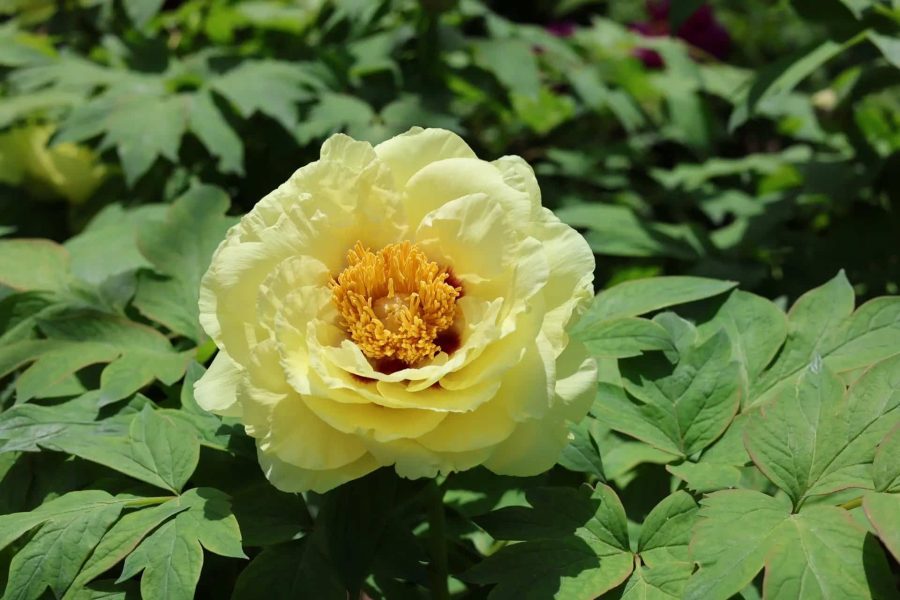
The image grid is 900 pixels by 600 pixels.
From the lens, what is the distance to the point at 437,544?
1007 millimetres

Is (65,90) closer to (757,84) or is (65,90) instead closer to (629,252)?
(629,252)

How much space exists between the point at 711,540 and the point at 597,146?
1.77m

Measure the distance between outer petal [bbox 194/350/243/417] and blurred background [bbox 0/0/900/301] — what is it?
22.1 inches

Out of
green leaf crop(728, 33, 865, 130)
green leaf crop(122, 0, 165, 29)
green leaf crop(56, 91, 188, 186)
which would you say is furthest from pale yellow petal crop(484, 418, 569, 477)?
green leaf crop(122, 0, 165, 29)

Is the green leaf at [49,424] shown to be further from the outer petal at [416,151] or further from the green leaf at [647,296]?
the green leaf at [647,296]

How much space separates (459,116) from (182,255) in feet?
3.42

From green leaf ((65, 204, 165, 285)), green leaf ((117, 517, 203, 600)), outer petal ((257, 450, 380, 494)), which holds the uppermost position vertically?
outer petal ((257, 450, 380, 494))

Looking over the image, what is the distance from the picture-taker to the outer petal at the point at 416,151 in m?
0.96

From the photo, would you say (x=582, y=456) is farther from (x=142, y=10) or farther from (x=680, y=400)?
(x=142, y=10)

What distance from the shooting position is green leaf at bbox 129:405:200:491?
95 centimetres

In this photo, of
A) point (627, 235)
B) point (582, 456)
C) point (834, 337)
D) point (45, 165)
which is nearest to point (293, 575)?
point (582, 456)

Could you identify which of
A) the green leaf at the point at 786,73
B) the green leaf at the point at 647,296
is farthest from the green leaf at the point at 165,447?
the green leaf at the point at 786,73

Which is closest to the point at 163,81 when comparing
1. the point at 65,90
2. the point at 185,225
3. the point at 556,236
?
the point at 65,90

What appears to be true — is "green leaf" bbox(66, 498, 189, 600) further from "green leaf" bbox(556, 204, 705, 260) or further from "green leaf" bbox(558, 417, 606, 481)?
"green leaf" bbox(556, 204, 705, 260)
